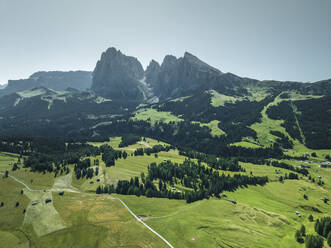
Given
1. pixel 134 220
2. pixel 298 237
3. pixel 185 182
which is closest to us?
pixel 298 237

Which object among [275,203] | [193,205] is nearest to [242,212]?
[193,205]

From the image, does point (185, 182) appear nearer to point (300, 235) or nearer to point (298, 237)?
point (298, 237)

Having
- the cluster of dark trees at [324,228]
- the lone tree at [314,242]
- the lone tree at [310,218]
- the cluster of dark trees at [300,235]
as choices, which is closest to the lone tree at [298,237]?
the cluster of dark trees at [300,235]

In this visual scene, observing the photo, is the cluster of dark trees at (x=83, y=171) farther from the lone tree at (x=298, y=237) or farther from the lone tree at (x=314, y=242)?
the lone tree at (x=314, y=242)

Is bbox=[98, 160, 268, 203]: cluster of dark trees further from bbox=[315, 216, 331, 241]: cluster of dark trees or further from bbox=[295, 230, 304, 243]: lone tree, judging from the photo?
bbox=[315, 216, 331, 241]: cluster of dark trees

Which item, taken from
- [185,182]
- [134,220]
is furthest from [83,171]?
[185,182]

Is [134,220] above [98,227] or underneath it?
above

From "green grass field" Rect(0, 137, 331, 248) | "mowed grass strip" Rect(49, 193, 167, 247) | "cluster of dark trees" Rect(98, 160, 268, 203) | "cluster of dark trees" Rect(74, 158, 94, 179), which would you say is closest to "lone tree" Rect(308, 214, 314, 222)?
"green grass field" Rect(0, 137, 331, 248)

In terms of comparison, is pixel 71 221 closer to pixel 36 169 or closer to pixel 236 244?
pixel 236 244
